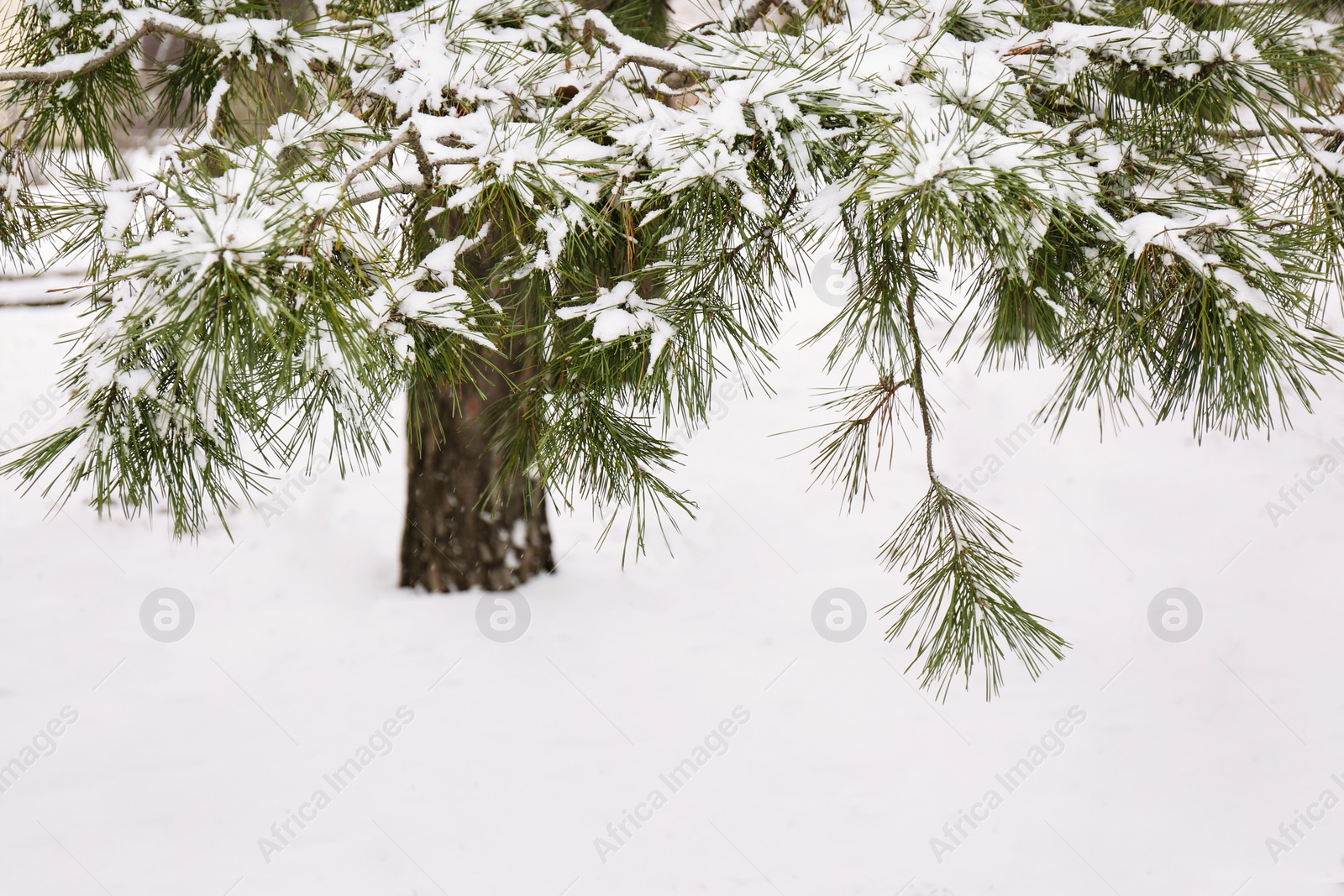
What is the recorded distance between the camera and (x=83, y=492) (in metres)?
3.79

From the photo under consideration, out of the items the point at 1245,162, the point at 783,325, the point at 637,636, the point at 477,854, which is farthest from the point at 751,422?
the point at 1245,162

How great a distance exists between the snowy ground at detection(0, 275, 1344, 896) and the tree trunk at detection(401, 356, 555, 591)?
0.40 ft

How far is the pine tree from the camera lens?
0.95 metres
